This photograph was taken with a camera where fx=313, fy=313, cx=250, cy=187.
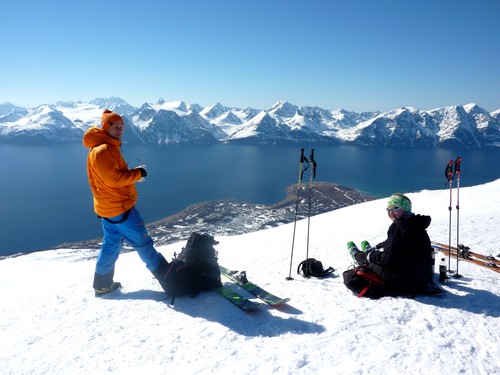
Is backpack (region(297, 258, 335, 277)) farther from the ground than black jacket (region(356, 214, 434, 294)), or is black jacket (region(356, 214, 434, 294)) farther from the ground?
black jacket (region(356, 214, 434, 294))

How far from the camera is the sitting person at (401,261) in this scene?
628 cm

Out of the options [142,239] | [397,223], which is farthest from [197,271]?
[397,223]

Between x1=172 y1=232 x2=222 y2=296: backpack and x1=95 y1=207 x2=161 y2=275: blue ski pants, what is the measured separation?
2.04 ft

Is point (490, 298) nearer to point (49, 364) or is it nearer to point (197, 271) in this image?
point (197, 271)

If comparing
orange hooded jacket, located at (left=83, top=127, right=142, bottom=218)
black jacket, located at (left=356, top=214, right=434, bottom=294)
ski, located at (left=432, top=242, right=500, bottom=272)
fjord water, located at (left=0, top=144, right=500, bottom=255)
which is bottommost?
fjord water, located at (left=0, top=144, right=500, bottom=255)

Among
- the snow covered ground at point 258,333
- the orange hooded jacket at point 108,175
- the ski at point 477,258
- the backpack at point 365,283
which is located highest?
the orange hooded jacket at point 108,175

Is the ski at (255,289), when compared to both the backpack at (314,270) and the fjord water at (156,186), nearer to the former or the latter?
the backpack at (314,270)

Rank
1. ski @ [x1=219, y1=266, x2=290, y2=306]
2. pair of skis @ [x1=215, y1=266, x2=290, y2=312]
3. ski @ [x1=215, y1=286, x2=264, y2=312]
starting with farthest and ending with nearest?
1. ski @ [x1=219, y1=266, x2=290, y2=306]
2. pair of skis @ [x1=215, y1=266, x2=290, y2=312]
3. ski @ [x1=215, y1=286, x2=264, y2=312]

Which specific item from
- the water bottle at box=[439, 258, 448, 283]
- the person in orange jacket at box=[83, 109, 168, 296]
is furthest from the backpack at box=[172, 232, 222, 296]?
the water bottle at box=[439, 258, 448, 283]

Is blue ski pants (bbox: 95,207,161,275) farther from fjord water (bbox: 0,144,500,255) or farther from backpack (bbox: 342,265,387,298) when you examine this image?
fjord water (bbox: 0,144,500,255)

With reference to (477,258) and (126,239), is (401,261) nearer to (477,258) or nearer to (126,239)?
(477,258)

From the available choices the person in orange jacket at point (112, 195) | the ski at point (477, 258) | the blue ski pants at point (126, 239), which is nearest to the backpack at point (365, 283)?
the ski at point (477, 258)

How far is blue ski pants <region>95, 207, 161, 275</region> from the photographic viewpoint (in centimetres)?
679

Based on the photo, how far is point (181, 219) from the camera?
300 feet
